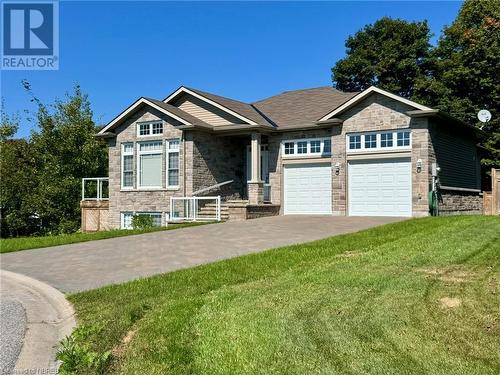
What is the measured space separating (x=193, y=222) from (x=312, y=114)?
730cm

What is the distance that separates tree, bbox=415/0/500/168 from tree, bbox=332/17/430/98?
16.1 feet

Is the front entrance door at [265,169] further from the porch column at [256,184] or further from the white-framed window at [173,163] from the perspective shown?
the white-framed window at [173,163]

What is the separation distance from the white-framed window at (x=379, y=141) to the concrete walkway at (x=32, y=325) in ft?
45.8

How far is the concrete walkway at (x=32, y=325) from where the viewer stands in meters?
5.33

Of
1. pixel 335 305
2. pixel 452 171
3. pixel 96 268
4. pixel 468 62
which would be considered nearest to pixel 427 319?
pixel 335 305

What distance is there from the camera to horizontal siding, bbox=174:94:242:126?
22.8 metres

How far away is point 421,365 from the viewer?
4.23 meters

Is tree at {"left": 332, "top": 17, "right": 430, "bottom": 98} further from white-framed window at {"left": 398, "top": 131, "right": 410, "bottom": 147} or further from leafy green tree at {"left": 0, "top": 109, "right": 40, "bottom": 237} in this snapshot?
leafy green tree at {"left": 0, "top": 109, "right": 40, "bottom": 237}

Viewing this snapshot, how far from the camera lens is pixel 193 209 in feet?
70.1

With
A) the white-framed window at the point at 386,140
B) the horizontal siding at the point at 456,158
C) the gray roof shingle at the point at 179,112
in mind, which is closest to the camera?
the white-framed window at the point at 386,140

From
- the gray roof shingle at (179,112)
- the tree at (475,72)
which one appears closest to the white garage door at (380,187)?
the gray roof shingle at (179,112)

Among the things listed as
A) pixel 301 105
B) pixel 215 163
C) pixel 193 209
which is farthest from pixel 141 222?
pixel 301 105

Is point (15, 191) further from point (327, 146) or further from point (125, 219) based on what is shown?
point (327, 146)

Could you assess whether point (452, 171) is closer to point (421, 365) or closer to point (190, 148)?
point (190, 148)
